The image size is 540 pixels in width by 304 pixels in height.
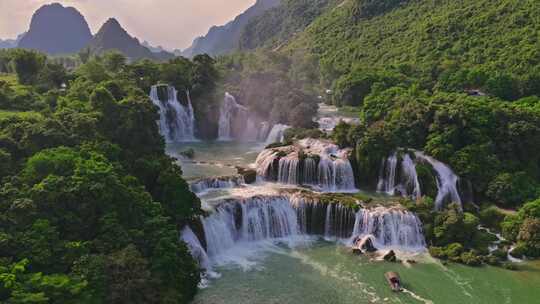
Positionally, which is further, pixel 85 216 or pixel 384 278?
pixel 384 278

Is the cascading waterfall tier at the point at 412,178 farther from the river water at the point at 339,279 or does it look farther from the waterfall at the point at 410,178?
the river water at the point at 339,279

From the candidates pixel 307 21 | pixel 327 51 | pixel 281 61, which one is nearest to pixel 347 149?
pixel 281 61

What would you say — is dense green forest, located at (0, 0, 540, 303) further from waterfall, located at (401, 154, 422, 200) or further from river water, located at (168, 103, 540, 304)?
river water, located at (168, 103, 540, 304)

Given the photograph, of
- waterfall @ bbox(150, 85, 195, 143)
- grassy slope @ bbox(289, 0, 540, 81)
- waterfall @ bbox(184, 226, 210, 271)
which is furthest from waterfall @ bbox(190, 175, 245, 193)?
grassy slope @ bbox(289, 0, 540, 81)

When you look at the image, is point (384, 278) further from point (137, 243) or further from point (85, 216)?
point (85, 216)

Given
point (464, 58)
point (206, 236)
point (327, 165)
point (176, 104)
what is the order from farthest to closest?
point (464, 58) < point (176, 104) < point (327, 165) < point (206, 236)

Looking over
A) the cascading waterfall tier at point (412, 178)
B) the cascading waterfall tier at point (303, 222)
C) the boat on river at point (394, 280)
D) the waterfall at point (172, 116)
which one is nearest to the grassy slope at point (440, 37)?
the cascading waterfall tier at point (412, 178)
